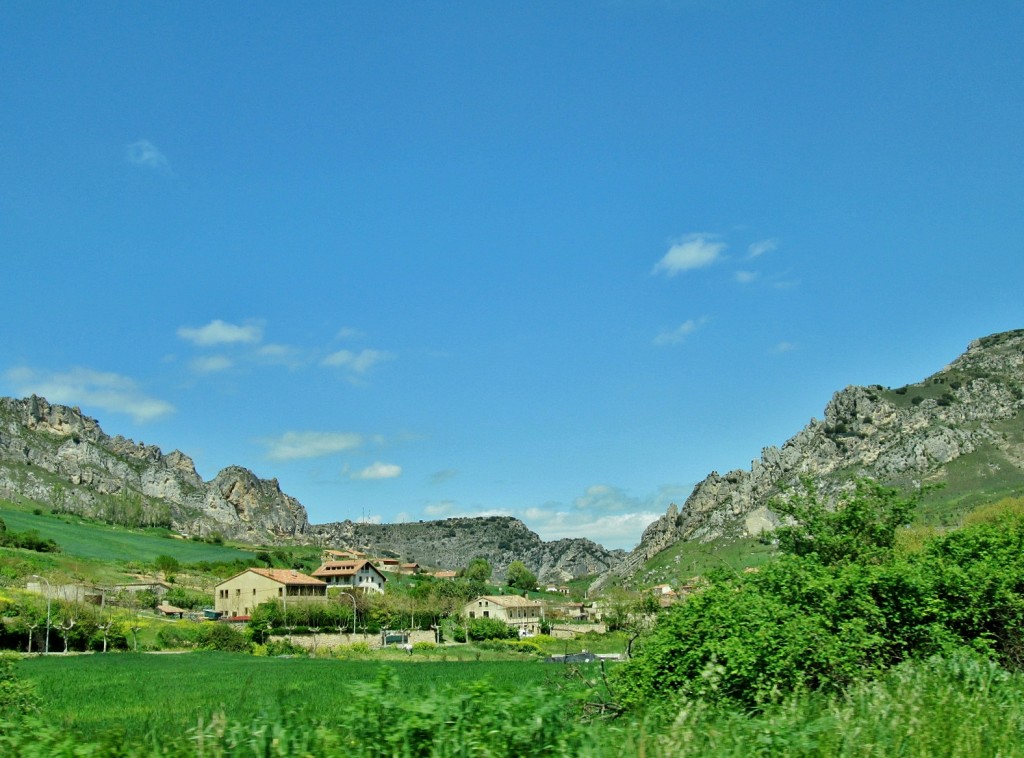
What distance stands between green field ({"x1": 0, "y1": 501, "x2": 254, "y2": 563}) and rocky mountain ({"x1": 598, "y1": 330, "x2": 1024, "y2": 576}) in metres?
105

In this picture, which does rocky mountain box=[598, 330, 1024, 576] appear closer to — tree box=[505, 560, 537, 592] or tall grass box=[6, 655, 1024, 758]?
tree box=[505, 560, 537, 592]

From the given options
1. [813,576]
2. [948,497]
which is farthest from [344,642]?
[948,497]

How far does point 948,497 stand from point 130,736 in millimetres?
138048

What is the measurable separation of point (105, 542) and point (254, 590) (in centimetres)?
5004

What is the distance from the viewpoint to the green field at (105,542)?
128500mm

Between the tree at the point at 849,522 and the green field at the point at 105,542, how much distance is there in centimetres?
11984

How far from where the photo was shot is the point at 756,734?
5.78 m

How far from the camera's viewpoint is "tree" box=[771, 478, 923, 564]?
2372cm

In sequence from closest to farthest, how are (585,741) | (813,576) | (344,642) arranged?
(585,741)
(813,576)
(344,642)

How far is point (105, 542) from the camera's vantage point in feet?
457

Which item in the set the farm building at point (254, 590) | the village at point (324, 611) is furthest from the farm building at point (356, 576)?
the farm building at point (254, 590)

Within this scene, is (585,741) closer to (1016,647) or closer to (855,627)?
(855,627)

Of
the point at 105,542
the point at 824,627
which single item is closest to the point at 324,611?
the point at 105,542

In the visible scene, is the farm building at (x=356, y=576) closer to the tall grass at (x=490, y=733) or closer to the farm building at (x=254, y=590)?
the farm building at (x=254, y=590)
